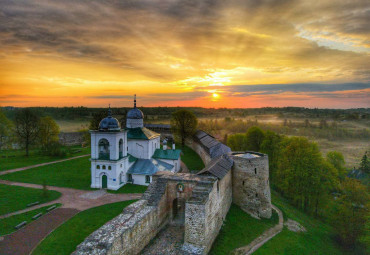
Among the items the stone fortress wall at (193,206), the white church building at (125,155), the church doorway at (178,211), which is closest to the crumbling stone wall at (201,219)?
the stone fortress wall at (193,206)

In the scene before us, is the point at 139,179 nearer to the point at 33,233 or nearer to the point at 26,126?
the point at 33,233

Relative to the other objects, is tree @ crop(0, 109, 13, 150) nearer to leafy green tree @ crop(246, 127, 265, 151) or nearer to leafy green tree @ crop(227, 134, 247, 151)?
leafy green tree @ crop(227, 134, 247, 151)

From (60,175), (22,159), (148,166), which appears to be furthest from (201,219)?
(22,159)

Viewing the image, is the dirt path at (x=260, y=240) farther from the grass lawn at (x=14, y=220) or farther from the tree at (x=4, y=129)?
the tree at (x=4, y=129)

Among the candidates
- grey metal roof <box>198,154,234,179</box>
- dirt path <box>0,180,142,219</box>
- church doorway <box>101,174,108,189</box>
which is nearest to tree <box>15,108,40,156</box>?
dirt path <box>0,180,142,219</box>

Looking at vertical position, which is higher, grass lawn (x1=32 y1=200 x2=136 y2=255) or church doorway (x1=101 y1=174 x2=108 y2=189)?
church doorway (x1=101 y1=174 x2=108 y2=189)
